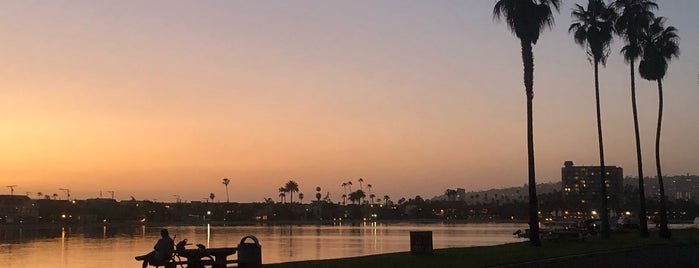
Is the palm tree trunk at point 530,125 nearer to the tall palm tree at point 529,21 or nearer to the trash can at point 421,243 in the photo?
the tall palm tree at point 529,21

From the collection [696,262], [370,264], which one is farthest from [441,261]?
[696,262]

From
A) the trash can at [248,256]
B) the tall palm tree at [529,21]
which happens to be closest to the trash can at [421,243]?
the trash can at [248,256]

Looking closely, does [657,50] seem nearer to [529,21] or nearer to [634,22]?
[634,22]

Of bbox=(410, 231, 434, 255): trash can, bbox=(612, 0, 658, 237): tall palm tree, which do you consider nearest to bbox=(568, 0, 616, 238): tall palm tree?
bbox=(612, 0, 658, 237): tall palm tree

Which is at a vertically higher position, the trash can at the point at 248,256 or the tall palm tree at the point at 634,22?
the tall palm tree at the point at 634,22

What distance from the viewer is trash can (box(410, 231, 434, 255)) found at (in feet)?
86.0

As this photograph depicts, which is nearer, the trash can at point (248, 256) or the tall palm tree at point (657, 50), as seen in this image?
the trash can at point (248, 256)

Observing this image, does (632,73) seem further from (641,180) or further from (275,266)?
(275,266)

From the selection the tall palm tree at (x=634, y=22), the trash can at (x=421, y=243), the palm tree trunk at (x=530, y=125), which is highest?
the tall palm tree at (x=634, y=22)

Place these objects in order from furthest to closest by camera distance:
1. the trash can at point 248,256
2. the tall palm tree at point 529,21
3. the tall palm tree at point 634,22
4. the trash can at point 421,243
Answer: the tall palm tree at point 634,22
the tall palm tree at point 529,21
the trash can at point 421,243
the trash can at point 248,256

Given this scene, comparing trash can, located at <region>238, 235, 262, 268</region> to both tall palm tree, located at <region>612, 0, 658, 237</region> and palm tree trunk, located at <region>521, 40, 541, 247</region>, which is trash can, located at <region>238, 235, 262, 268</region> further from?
tall palm tree, located at <region>612, 0, 658, 237</region>

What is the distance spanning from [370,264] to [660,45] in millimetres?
34836

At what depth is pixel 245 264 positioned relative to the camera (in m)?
20.9

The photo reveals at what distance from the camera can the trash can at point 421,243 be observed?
26219 mm
